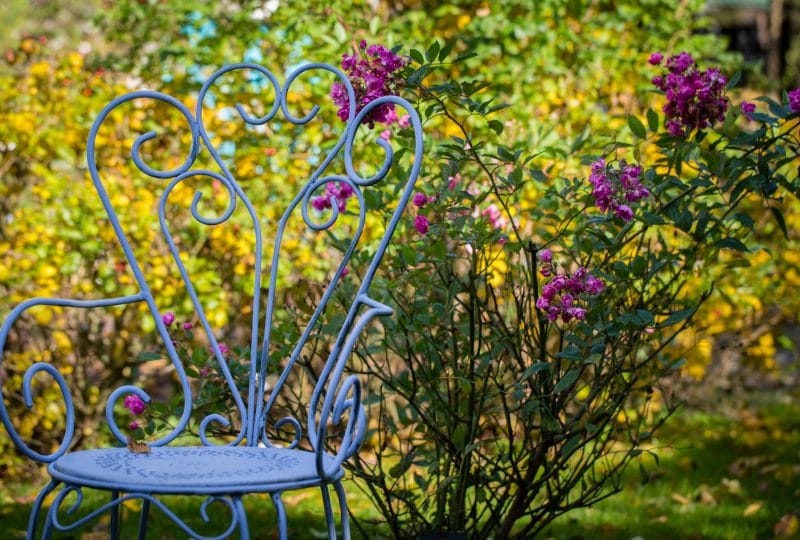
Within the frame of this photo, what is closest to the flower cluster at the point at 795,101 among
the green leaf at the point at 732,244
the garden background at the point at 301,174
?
the green leaf at the point at 732,244

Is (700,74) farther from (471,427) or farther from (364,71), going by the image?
(471,427)

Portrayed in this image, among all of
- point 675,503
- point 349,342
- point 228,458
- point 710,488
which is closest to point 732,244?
point 349,342

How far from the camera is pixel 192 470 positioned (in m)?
1.56

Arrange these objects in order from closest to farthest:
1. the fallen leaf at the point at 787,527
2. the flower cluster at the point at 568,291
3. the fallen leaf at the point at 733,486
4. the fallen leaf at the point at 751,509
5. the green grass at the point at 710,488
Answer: the flower cluster at the point at 568,291 → the fallen leaf at the point at 787,527 → the green grass at the point at 710,488 → the fallen leaf at the point at 751,509 → the fallen leaf at the point at 733,486

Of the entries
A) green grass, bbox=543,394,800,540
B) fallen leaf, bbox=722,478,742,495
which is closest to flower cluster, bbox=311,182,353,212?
green grass, bbox=543,394,800,540

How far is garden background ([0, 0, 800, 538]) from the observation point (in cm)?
340

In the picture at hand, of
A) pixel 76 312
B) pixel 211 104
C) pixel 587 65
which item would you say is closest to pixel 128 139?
pixel 211 104

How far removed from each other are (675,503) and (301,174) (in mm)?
1752

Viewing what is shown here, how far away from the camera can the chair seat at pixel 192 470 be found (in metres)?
1.43

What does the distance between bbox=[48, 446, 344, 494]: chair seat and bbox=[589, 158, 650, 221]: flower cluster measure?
2.43 feet

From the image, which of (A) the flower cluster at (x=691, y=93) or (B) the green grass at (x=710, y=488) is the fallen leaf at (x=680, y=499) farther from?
(A) the flower cluster at (x=691, y=93)

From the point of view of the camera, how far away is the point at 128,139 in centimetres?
381

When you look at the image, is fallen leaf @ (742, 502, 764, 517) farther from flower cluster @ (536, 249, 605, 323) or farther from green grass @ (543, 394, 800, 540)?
flower cluster @ (536, 249, 605, 323)

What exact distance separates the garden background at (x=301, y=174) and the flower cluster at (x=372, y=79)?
98 cm
